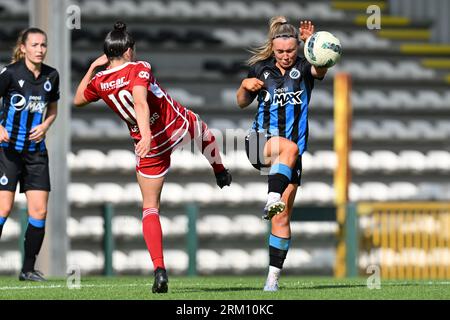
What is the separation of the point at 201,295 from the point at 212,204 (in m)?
9.57

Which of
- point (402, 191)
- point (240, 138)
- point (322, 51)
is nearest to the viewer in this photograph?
point (322, 51)

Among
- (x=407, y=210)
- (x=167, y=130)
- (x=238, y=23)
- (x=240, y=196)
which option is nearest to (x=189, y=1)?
(x=238, y=23)

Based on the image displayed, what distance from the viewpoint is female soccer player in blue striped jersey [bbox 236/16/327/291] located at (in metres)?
8.09

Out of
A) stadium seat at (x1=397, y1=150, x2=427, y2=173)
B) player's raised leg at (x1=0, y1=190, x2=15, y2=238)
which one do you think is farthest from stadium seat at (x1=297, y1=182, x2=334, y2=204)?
player's raised leg at (x1=0, y1=190, x2=15, y2=238)

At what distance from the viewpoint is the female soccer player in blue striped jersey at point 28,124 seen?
31.9 feet

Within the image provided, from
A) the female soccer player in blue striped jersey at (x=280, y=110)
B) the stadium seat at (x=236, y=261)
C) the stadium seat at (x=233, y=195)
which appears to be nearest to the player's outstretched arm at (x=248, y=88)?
the female soccer player in blue striped jersey at (x=280, y=110)

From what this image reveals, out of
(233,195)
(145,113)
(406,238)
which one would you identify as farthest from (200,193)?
(145,113)

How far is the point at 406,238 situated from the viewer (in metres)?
15.0

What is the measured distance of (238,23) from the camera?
19391 millimetres

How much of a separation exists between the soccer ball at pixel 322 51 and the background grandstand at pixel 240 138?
280 inches

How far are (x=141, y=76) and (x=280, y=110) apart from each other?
1.01 m

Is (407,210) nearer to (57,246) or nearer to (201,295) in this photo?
(57,246)

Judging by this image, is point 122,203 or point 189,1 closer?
point 122,203

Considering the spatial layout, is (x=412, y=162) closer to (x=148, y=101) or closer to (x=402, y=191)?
(x=402, y=191)
